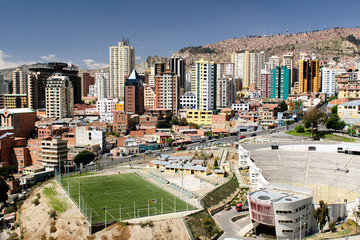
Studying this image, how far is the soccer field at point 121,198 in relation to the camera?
85.0ft

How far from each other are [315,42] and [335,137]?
11695 cm

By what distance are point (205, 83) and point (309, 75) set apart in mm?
34081

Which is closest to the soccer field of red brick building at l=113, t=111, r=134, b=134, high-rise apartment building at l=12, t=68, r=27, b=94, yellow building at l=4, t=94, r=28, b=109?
red brick building at l=113, t=111, r=134, b=134

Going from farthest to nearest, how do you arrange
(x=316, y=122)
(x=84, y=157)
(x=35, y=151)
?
(x=316, y=122) → (x=35, y=151) → (x=84, y=157)

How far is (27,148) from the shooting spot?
1745 inches

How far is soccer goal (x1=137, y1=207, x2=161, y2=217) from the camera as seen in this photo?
1003 inches

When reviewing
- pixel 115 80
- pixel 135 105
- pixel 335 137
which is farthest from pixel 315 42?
pixel 335 137

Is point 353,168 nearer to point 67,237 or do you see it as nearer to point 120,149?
point 67,237

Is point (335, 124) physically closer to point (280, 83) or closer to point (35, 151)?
point (35, 151)

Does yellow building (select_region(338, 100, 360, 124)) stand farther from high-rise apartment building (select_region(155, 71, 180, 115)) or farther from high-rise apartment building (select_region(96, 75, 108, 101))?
high-rise apartment building (select_region(96, 75, 108, 101))

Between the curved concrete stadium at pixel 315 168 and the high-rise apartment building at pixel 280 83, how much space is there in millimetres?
47991

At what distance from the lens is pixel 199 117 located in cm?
6219

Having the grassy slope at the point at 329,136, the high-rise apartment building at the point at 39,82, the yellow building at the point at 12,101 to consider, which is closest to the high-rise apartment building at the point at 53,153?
the grassy slope at the point at 329,136

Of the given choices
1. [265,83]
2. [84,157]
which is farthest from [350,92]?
[84,157]
